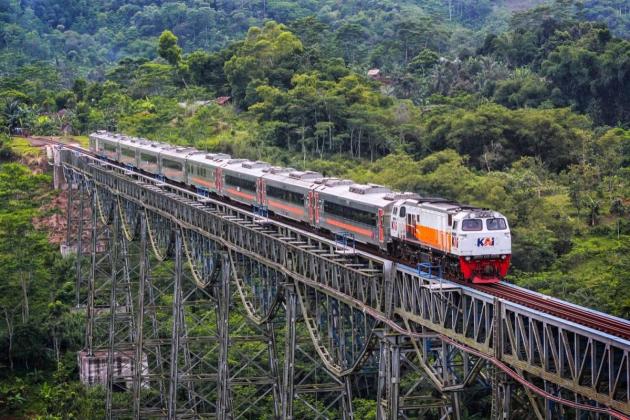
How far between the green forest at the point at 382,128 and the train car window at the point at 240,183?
1158 cm

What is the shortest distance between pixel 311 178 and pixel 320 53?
55914 mm

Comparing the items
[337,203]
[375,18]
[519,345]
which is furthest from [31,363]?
→ [375,18]

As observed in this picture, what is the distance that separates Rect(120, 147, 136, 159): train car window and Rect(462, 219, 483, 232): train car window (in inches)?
1397

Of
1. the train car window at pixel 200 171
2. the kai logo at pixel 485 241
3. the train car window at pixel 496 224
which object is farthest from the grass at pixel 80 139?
the kai logo at pixel 485 241

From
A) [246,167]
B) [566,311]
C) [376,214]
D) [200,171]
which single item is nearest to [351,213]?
[376,214]

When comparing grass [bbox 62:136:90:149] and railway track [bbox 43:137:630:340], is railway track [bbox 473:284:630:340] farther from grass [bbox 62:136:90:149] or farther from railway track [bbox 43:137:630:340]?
grass [bbox 62:136:90:149]

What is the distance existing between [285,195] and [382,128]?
34987 millimetres

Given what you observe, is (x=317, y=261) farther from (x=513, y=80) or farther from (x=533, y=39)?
(x=533, y=39)

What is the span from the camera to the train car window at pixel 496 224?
958 inches

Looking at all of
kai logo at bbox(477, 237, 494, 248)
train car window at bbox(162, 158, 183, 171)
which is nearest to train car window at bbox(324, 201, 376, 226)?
kai logo at bbox(477, 237, 494, 248)

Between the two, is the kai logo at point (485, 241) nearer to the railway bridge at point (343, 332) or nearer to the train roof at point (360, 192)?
the railway bridge at point (343, 332)

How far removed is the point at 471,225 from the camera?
24125mm

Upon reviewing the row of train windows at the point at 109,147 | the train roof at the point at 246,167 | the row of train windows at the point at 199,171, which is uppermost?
the train roof at the point at 246,167

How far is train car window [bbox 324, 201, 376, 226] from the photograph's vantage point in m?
29.1
